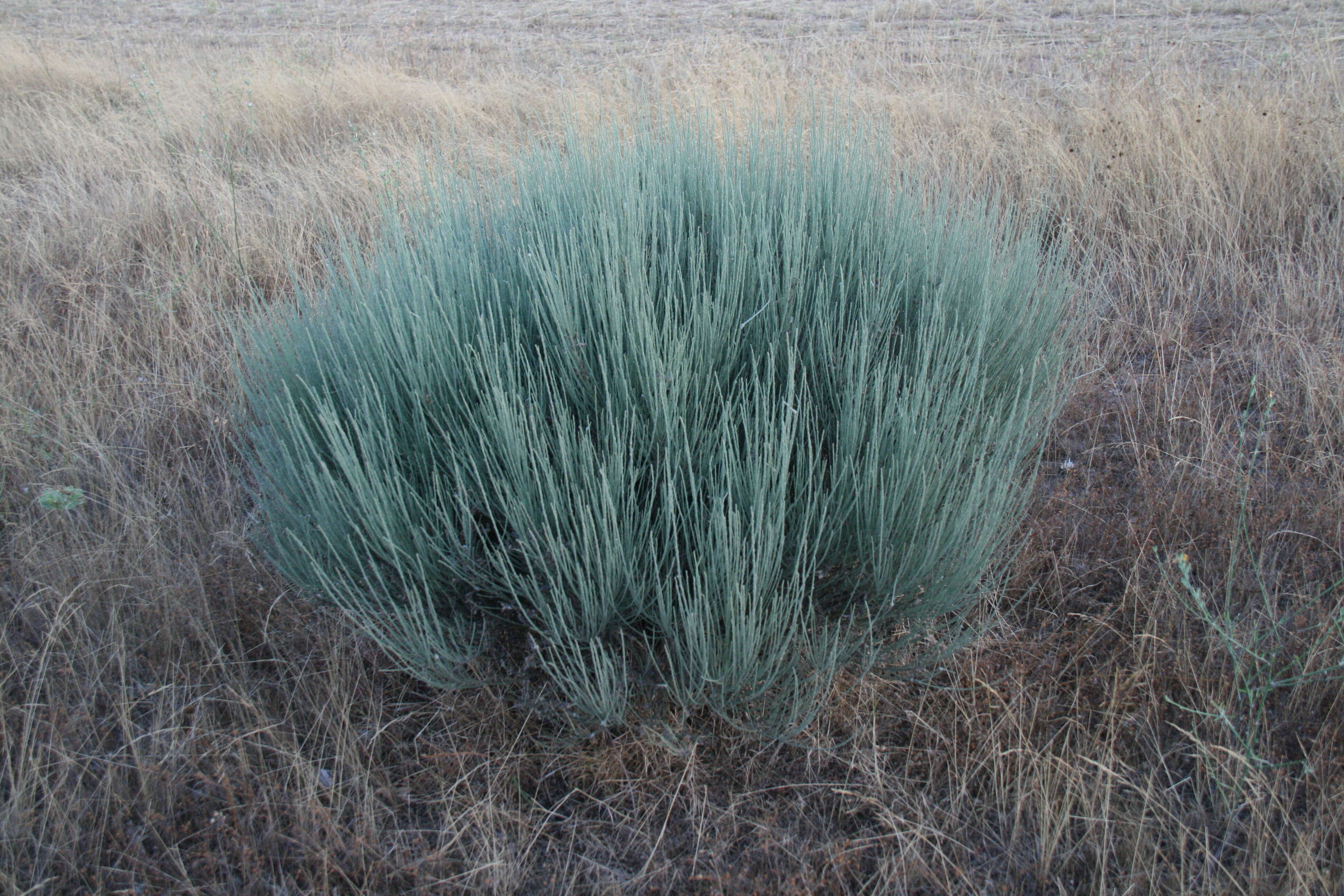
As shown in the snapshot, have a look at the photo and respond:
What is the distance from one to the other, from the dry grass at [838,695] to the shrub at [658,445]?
0.80 feet

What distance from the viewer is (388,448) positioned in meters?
2.11

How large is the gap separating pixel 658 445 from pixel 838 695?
87 centimetres

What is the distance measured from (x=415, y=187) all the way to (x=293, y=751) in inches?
96.9

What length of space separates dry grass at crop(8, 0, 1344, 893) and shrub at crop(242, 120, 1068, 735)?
0.24 meters

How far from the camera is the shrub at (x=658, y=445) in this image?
190 cm

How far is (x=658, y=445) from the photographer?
2.12m

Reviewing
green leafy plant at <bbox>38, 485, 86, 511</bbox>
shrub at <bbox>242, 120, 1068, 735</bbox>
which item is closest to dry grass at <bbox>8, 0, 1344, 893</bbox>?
green leafy plant at <bbox>38, 485, 86, 511</bbox>

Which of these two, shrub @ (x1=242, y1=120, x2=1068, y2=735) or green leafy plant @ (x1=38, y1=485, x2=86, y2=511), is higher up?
shrub @ (x1=242, y1=120, x2=1068, y2=735)

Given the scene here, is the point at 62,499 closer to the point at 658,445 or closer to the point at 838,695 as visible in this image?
the point at 658,445

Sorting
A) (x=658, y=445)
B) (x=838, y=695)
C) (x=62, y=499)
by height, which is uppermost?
(x=658, y=445)

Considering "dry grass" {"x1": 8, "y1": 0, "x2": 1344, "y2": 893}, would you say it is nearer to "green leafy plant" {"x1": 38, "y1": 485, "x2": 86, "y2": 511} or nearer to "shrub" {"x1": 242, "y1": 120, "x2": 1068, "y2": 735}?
"green leafy plant" {"x1": 38, "y1": 485, "x2": 86, "y2": 511}

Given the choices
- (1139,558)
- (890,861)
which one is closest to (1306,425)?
(1139,558)

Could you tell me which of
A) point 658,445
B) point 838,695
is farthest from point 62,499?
point 838,695

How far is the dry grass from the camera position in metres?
1.81
